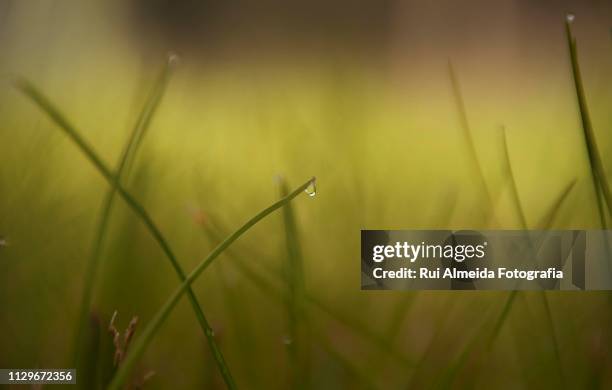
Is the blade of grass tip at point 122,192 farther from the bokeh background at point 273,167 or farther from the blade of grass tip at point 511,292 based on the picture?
the blade of grass tip at point 511,292

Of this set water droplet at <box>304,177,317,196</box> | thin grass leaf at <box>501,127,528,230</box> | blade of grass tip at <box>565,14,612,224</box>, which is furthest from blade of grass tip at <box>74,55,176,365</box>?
blade of grass tip at <box>565,14,612,224</box>

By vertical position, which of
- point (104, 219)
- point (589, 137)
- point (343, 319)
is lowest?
point (343, 319)

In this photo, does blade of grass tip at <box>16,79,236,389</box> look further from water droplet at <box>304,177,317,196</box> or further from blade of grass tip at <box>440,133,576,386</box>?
blade of grass tip at <box>440,133,576,386</box>

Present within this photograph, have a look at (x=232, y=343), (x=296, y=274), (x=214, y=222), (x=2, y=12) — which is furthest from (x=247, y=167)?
(x=2, y=12)

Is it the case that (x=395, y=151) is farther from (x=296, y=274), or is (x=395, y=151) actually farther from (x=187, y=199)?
(x=187, y=199)

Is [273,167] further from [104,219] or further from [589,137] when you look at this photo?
A: [589,137]

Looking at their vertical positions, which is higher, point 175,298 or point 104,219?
point 104,219

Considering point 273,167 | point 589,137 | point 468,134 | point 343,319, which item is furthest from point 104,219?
point 589,137
